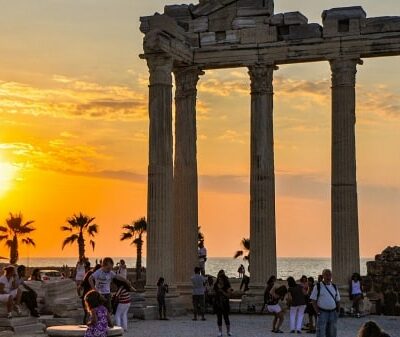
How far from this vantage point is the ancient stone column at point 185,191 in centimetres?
3697

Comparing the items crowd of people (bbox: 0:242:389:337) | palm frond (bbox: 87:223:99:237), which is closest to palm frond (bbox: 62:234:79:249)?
palm frond (bbox: 87:223:99:237)

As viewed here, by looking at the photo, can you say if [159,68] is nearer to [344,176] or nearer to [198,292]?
[344,176]

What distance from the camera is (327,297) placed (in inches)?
822

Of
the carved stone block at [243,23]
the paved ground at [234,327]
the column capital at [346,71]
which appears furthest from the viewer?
the carved stone block at [243,23]

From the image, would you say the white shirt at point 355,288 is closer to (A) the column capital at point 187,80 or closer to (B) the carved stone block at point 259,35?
(B) the carved stone block at point 259,35

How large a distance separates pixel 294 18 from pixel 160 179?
27.6 feet

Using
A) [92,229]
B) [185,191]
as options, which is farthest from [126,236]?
[185,191]

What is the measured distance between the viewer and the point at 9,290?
2509cm

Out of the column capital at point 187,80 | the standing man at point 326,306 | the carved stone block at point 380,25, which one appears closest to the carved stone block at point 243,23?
the column capital at point 187,80

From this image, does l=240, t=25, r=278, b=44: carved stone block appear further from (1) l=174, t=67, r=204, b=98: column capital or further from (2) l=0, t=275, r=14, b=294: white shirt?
(2) l=0, t=275, r=14, b=294: white shirt

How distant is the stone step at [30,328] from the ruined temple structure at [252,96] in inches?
323

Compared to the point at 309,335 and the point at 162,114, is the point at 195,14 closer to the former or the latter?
the point at 162,114

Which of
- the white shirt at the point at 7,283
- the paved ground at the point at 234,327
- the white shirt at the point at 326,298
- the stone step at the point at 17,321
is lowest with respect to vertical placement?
the paved ground at the point at 234,327

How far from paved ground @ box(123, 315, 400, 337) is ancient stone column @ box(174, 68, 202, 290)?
12.8ft
